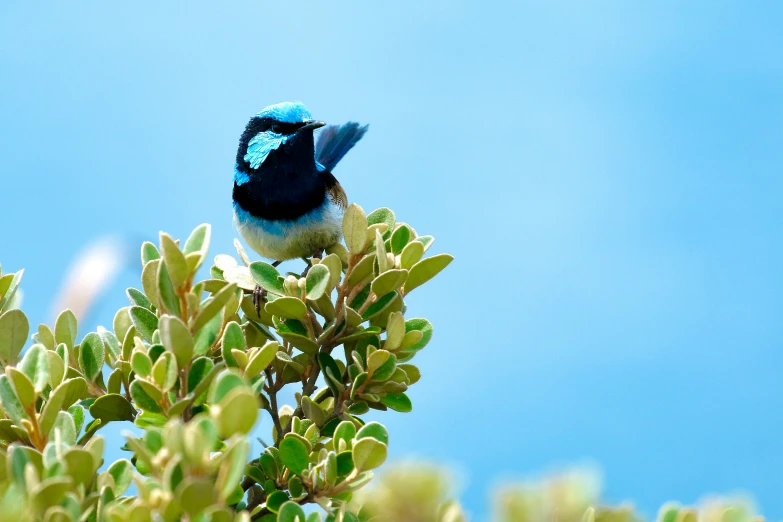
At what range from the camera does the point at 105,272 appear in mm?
4336

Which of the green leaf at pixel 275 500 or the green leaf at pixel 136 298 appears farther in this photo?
the green leaf at pixel 136 298

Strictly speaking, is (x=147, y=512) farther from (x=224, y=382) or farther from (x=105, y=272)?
(x=105, y=272)

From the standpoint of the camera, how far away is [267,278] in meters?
2.83

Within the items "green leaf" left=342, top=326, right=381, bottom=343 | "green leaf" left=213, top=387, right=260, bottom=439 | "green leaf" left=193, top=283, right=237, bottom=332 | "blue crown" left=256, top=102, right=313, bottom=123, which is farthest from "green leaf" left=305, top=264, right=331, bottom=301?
"blue crown" left=256, top=102, right=313, bottom=123

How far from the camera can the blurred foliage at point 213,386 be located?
165cm

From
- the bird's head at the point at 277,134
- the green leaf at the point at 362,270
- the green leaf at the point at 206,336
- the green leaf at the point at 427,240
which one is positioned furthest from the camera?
the bird's head at the point at 277,134

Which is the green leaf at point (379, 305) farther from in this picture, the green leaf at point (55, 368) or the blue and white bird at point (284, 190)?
the blue and white bird at point (284, 190)

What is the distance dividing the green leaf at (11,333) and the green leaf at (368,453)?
3.48 feet

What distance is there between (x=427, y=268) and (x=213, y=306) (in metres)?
0.89

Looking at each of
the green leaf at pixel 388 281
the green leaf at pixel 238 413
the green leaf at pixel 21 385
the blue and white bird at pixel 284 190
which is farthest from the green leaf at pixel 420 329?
the blue and white bird at pixel 284 190

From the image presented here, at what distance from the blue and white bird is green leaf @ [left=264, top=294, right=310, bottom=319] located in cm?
174

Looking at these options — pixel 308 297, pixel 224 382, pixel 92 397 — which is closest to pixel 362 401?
pixel 308 297

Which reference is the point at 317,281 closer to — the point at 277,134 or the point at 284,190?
the point at 284,190

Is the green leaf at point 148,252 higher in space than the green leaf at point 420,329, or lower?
lower
